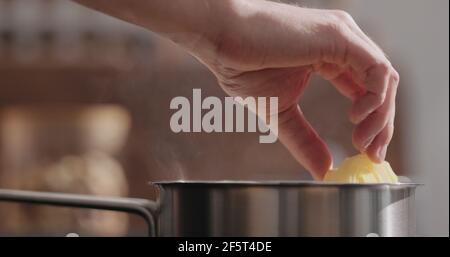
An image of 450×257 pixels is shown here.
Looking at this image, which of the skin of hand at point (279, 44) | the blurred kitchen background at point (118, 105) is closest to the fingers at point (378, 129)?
the skin of hand at point (279, 44)

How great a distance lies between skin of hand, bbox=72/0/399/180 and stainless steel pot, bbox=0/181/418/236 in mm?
93

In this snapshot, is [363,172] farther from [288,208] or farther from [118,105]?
[118,105]

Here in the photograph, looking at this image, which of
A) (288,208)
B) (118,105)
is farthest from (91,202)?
(118,105)

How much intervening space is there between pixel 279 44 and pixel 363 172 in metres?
0.10

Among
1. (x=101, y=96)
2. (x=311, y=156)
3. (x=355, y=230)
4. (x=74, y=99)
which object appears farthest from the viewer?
(x=101, y=96)

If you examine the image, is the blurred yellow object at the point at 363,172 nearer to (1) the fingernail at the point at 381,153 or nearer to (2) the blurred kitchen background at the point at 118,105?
(1) the fingernail at the point at 381,153

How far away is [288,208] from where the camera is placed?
419 millimetres

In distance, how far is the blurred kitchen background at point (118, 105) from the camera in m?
2.21

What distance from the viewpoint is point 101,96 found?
106 inches

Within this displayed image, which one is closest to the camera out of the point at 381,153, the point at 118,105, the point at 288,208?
the point at 288,208

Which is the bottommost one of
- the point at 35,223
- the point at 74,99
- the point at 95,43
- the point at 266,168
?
the point at 35,223

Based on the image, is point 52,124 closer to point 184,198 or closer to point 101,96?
point 101,96

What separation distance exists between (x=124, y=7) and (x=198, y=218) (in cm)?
15
